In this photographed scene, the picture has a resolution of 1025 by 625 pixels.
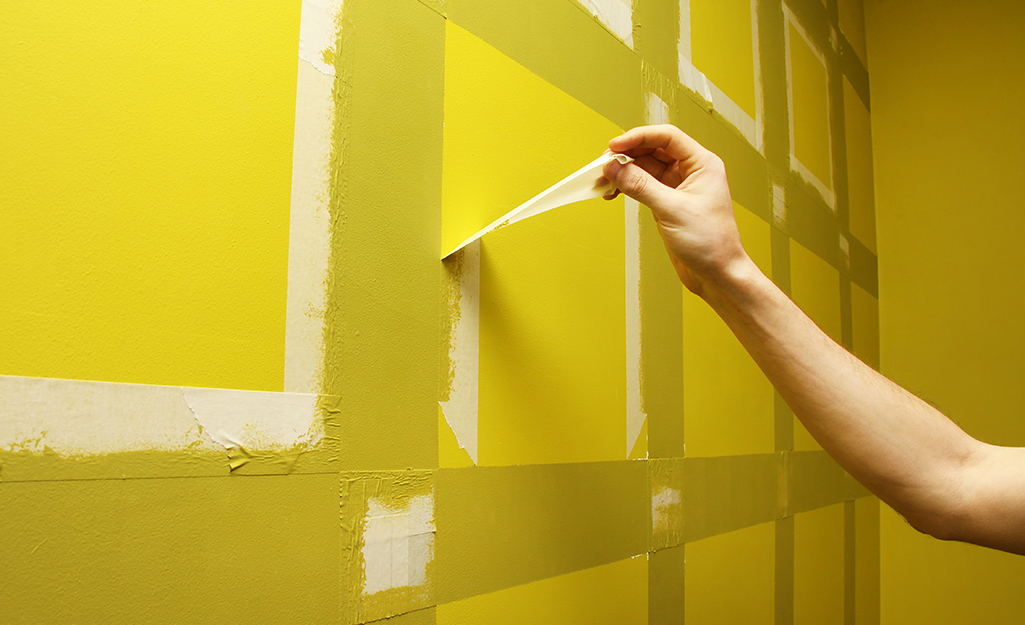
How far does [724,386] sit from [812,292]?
86 cm

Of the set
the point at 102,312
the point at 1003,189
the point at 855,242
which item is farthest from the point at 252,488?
the point at 1003,189

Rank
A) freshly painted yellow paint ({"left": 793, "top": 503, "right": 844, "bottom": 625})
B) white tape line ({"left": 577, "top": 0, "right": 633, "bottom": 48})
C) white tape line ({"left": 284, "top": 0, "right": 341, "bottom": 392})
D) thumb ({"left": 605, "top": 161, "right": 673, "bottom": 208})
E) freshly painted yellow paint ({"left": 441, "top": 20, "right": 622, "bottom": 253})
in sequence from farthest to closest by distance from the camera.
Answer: freshly painted yellow paint ({"left": 793, "top": 503, "right": 844, "bottom": 625}) → white tape line ({"left": 577, "top": 0, "right": 633, "bottom": 48}) → freshly painted yellow paint ({"left": 441, "top": 20, "right": 622, "bottom": 253}) → thumb ({"left": 605, "top": 161, "right": 673, "bottom": 208}) → white tape line ({"left": 284, "top": 0, "right": 341, "bottom": 392})

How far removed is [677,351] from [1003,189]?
2.23 meters

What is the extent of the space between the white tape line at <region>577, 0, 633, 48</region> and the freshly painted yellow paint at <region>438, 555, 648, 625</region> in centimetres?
114

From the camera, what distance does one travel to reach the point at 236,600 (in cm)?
73

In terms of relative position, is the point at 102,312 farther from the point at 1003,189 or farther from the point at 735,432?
the point at 1003,189

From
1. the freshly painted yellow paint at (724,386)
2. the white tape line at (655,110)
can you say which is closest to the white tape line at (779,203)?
the freshly painted yellow paint at (724,386)

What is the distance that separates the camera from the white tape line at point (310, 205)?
819 mm

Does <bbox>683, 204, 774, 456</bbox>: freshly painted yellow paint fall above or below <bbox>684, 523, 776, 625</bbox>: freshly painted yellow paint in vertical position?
above

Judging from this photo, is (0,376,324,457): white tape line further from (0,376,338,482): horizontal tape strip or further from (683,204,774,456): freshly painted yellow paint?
(683,204,774,456): freshly painted yellow paint

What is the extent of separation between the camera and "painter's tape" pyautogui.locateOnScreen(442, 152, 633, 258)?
963 mm

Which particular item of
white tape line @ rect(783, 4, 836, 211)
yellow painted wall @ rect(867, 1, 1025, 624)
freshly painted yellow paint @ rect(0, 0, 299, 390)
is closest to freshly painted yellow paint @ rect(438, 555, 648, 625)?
freshly painted yellow paint @ rect(0, 0, 299, 390)

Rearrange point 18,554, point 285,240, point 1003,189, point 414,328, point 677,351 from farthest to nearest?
point 1003,189, point 677,351, point 414,328, point 285,240, point 18,554

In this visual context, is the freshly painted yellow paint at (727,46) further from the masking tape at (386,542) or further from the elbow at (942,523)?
the masking tape at (386,542)
